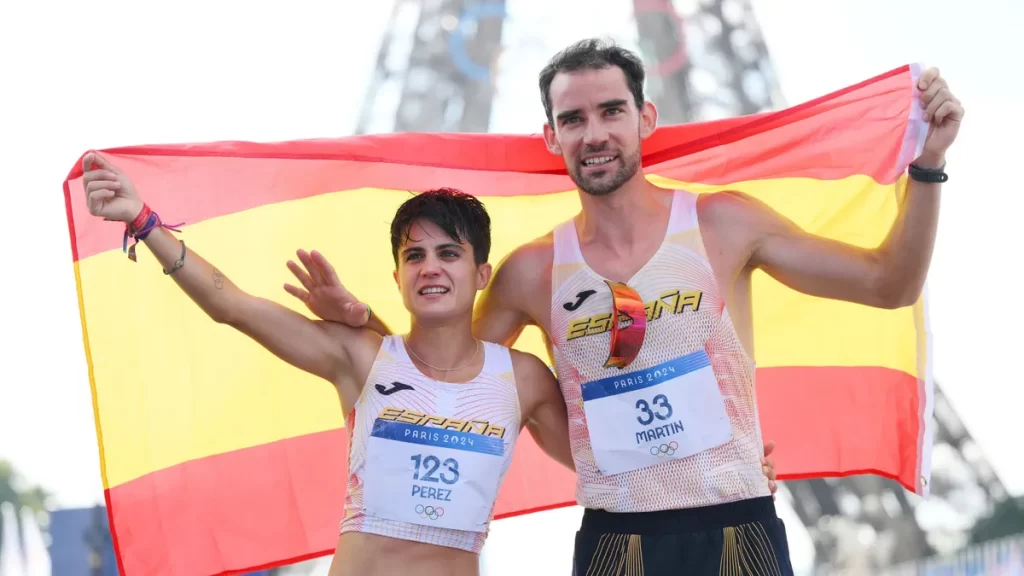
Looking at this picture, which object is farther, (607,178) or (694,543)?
(607,178)

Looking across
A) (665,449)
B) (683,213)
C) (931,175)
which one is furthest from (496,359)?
(931,175)

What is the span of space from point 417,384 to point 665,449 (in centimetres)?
65

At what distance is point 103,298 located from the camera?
3.12 m

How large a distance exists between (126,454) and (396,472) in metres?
0.98

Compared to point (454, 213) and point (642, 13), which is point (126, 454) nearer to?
point (454, 213)

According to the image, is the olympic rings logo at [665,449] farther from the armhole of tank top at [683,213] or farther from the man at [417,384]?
the armhole of tank top at [683,213]

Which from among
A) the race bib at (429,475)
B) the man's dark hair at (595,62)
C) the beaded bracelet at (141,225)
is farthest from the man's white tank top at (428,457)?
the man's dark hair at (595,62)

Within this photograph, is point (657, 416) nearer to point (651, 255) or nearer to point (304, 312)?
point (651, 255)

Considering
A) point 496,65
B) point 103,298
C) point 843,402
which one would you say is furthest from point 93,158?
point 496,65

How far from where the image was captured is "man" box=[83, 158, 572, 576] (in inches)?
103

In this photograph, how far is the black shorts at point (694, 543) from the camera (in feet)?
8.29

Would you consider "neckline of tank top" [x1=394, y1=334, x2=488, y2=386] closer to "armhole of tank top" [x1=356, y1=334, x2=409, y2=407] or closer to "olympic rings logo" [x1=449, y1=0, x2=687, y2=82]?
"armhole of tank top" [x1=356, y1=334, x2=409, y2=407]

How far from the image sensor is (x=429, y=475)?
8.52 feet

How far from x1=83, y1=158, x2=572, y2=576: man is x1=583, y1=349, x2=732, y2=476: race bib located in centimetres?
24
